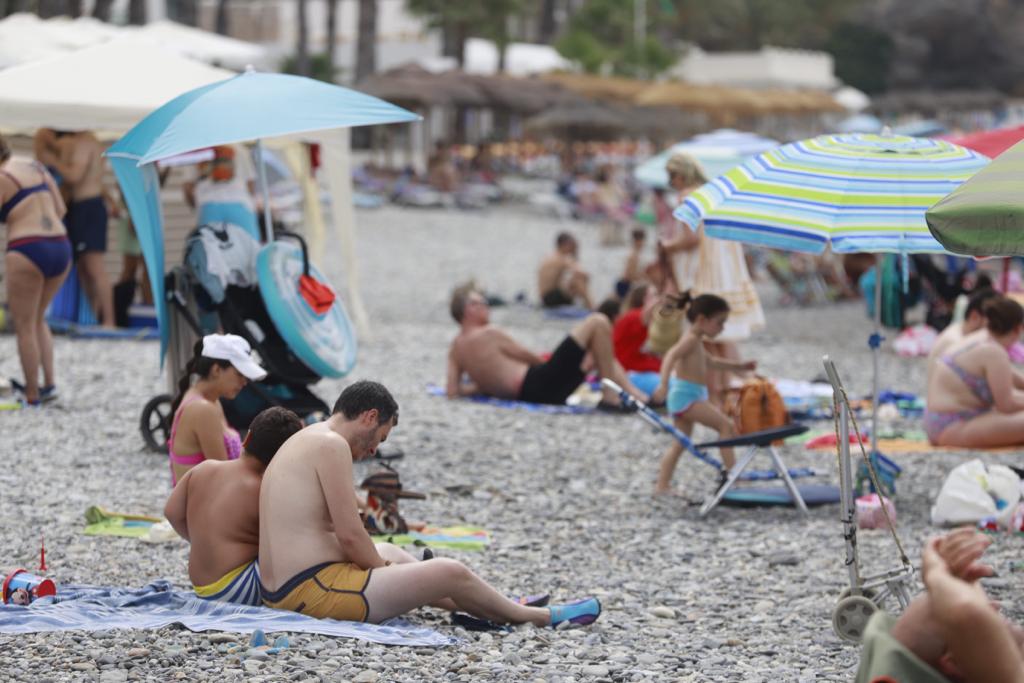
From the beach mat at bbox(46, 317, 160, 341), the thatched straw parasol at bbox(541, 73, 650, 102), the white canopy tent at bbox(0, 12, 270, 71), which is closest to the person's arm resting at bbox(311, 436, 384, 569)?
the white canopy tent at bbox(0, 12, 270, 71)

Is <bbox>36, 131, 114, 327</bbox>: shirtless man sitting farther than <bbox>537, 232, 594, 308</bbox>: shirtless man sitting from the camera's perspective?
No

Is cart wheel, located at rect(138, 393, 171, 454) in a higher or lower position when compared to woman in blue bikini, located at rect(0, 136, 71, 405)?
lower

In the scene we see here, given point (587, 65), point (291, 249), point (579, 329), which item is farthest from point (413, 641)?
point (587, 65)

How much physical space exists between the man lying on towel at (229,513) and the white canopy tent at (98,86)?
4.73 m

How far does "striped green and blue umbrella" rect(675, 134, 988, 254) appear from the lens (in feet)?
20.2

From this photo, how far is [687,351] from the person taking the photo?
736 cm

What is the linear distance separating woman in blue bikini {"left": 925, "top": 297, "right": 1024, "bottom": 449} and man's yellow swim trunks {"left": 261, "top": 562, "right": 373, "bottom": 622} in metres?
3.95

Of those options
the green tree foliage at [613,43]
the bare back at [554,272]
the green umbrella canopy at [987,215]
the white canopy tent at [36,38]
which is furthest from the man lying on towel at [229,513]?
the green tree foliage at [613,43]

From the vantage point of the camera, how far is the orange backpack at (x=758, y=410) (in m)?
7.52

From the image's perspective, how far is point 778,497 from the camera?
7316mm

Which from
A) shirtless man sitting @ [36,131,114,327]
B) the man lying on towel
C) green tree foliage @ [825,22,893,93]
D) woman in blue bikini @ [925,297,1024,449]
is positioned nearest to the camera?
the man lying on towel

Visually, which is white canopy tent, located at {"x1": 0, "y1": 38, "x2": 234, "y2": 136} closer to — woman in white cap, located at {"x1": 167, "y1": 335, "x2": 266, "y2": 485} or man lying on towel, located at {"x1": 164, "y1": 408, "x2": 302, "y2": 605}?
woman in white cap, located at {"x1": 167, "y1": 335, "x2": 266, "y2": 485}

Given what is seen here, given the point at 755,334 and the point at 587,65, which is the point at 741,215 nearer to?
the point at 755,334

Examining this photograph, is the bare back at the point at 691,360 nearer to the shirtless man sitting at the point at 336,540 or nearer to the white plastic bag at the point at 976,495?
the white plastic bag at the point at 976,495
